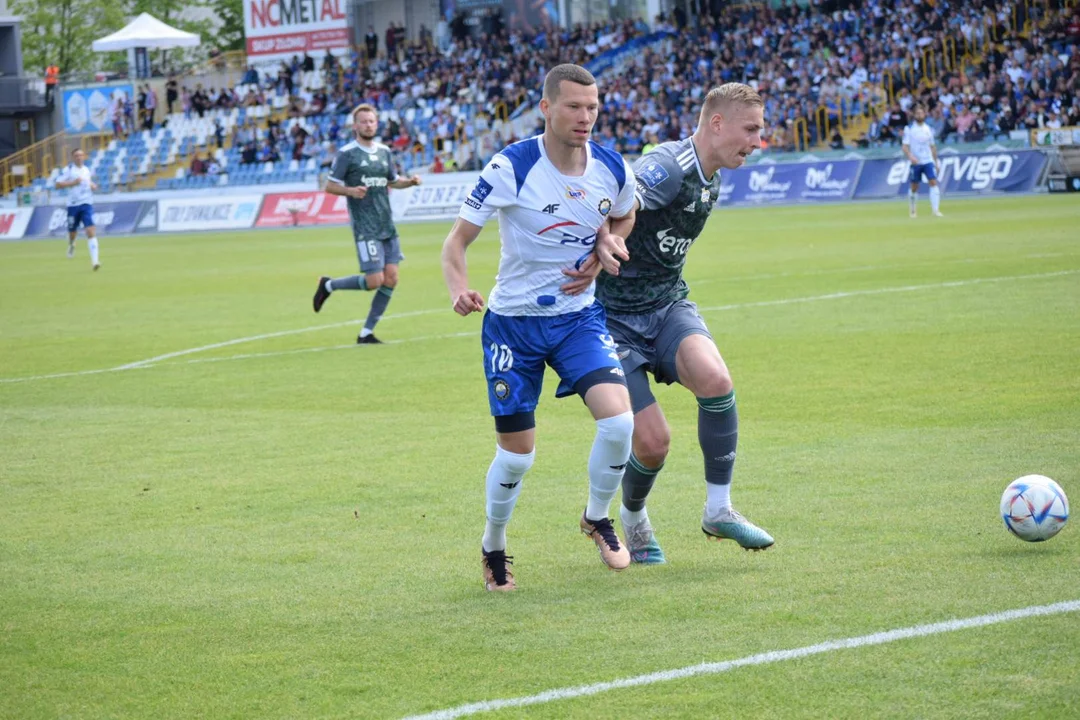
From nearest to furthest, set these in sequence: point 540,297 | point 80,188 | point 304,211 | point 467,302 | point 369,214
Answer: point 467,302 < point 540,297 < point 369,214 < point 80,188 < point 304,211

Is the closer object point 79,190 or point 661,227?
point 661,227

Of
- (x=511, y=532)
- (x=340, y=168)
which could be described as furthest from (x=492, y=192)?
(x=340, y=168)

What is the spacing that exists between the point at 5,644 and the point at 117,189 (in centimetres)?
5586

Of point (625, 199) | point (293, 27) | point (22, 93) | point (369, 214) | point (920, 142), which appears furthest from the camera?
point (22, 93)

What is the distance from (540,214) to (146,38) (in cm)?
5665

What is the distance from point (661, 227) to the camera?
6.75 metres

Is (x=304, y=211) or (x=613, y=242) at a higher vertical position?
(x=613, y=242)

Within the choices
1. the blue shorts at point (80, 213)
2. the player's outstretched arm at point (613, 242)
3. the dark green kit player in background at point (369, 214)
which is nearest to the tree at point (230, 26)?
the blue shorts at point (80, 213)

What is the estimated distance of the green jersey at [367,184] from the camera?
1598 cm

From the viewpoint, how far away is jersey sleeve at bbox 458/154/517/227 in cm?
605

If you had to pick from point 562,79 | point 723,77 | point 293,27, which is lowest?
point 562,79

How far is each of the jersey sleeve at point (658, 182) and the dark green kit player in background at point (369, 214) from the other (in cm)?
936

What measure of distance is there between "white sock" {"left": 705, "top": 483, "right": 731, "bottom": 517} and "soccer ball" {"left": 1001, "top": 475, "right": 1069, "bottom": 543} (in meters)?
1.21

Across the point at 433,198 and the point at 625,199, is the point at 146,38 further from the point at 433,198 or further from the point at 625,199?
the point at 625,199
